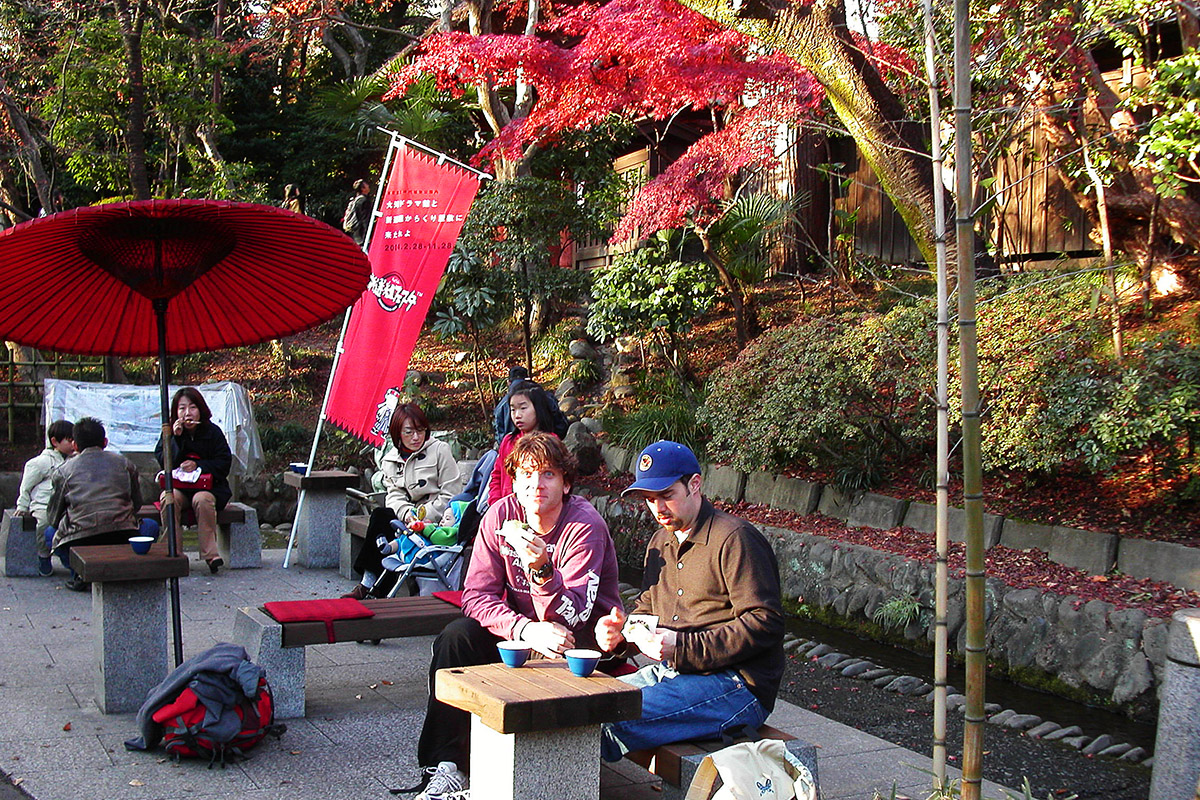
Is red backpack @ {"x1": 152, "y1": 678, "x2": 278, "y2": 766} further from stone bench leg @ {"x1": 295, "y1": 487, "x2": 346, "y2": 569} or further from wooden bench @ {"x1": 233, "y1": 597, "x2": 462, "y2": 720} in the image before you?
stone bench leg @ {"x1": 295, "y1": 487, "x2": 346, "y2": 569}

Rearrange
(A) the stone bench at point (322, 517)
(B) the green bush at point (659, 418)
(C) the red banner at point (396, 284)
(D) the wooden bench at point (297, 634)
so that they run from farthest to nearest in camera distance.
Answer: (B) the green bush at point (659, 418) < (A) the stone bench at point (322, 517) < (C) the red banner at point (396, 284) < (D) the wooden bench at point (297, 634)

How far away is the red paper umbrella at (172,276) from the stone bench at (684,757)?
8.03 ft

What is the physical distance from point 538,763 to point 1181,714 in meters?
2.46

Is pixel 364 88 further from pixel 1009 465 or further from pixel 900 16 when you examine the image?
pixel 1009 465

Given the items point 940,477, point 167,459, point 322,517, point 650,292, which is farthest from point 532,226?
point 940,477

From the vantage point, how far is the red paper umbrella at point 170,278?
4.12 metres

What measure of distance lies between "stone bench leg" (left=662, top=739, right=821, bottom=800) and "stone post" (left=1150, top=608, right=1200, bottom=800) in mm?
1541

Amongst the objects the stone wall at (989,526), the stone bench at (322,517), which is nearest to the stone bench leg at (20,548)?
the stone bench at (322,517)

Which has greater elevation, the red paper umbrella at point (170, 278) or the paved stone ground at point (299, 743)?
the red paper umbrella at point (170, 278)

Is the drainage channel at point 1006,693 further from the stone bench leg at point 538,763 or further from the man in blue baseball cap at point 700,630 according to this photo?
the stone bench leg at point 538,763

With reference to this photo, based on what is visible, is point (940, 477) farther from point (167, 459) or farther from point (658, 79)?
point (658, 79)

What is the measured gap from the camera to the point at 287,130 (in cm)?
2041

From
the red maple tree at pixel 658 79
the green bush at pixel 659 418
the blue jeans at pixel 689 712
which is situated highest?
the red maple tree at pixel 658 79

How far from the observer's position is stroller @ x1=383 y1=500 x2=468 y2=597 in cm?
611
